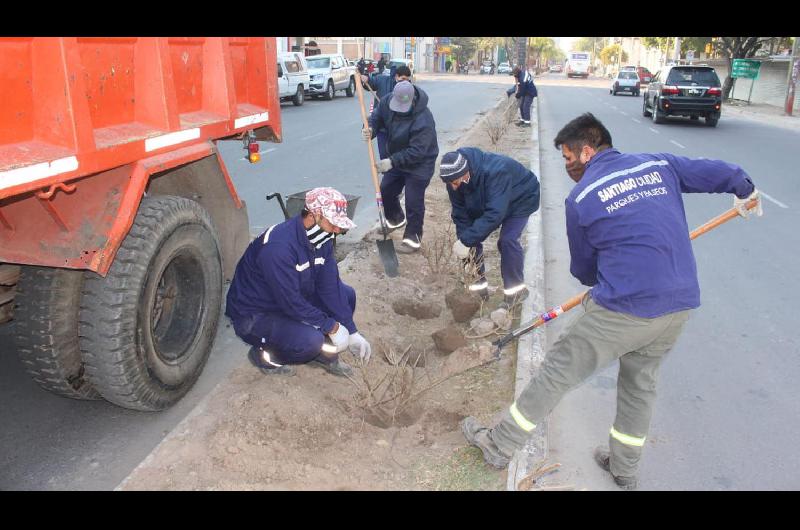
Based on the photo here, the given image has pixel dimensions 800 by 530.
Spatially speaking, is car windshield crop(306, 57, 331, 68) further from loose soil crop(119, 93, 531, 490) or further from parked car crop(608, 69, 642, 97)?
loose soil crop(119, 93, 531, 490)

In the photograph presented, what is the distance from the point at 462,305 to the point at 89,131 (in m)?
3.08

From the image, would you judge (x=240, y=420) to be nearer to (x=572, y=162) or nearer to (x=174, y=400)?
(x=174, y=400)

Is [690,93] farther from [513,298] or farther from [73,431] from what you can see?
[73,431]

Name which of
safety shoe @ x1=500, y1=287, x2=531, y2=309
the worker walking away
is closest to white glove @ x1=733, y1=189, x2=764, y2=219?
safety shoe @ x1=500, y1=287, x2=531, y2=309

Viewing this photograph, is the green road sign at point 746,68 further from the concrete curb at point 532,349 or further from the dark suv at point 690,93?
the concrete curb at point 532,349

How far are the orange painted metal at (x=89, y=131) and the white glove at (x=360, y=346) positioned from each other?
1406mm

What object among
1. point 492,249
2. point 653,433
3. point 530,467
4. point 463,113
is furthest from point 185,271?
point 463,113

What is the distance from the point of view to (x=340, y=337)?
12.4 feet

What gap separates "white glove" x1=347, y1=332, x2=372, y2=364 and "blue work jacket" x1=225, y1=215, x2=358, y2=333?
0.11 m

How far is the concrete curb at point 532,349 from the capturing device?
318 centimetres

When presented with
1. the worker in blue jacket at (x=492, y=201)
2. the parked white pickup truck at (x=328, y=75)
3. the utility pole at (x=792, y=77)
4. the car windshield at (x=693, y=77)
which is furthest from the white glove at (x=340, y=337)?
the utility pole at (x=792, y=77)

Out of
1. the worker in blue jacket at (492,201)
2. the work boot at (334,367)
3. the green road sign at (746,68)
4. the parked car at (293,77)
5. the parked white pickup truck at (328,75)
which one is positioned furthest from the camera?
the green road sign at (746,68)

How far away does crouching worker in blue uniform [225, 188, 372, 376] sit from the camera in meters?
3.52

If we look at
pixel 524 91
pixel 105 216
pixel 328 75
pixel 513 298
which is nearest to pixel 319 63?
pixel 328 75
